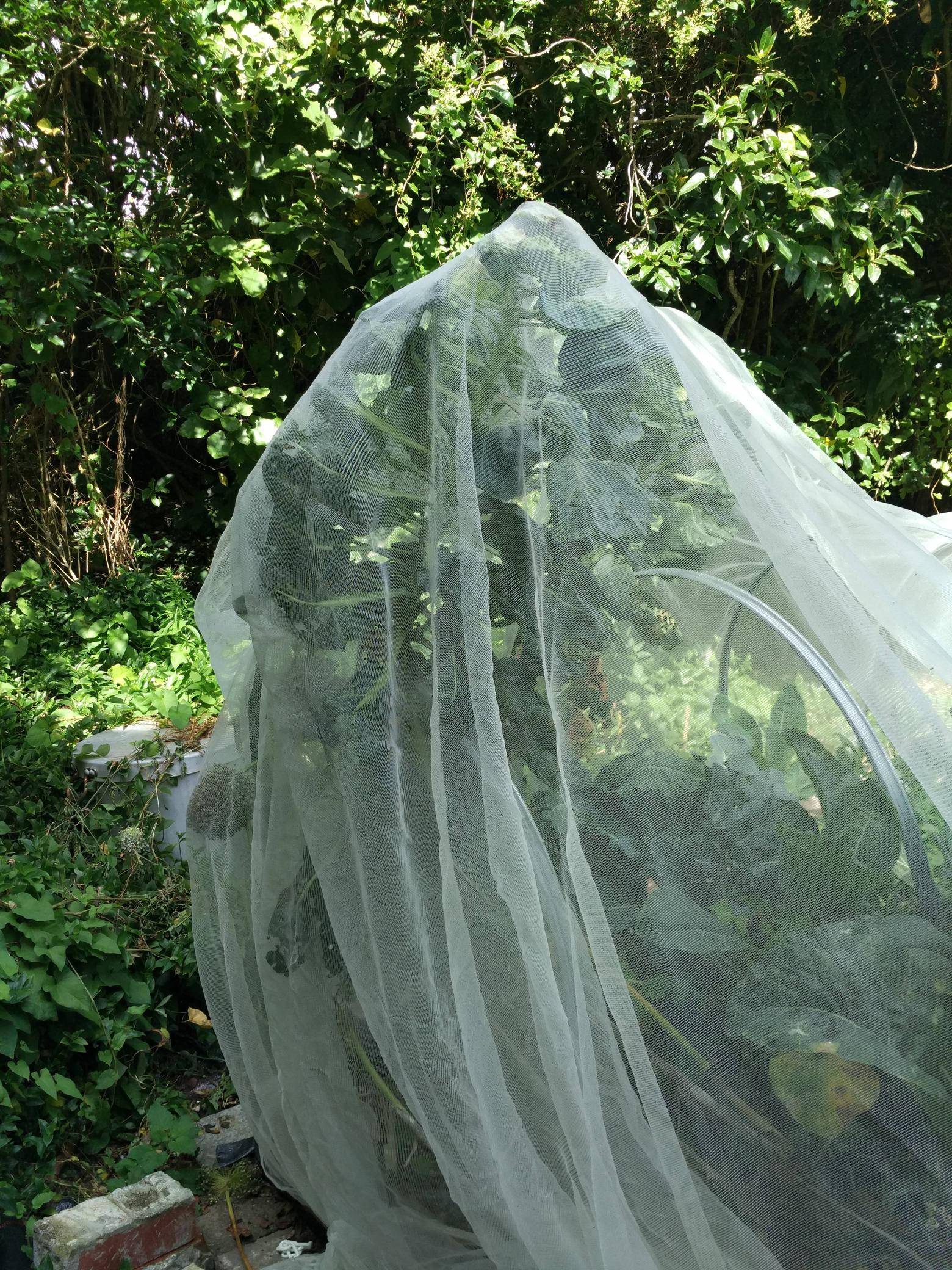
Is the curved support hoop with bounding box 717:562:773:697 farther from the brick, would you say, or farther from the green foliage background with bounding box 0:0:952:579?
the green foliage background with bounding box 0:0:952:579

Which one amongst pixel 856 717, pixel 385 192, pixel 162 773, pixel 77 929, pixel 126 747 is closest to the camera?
pixel 856 717

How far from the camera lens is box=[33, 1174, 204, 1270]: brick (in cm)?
197

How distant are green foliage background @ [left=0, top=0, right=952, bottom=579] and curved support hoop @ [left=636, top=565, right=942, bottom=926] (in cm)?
357

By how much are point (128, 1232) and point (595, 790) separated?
4.68 feet

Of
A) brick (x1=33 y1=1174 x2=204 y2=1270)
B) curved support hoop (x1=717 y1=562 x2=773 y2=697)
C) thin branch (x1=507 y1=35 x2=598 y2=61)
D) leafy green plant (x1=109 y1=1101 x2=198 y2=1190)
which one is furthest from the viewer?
thin branch (x1=507 y1=35 x2=598 y2=61)

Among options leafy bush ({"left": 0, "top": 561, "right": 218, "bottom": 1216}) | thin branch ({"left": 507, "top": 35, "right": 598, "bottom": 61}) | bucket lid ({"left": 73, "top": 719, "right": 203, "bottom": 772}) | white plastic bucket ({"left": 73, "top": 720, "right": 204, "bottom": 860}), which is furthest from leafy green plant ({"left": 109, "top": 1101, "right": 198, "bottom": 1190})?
thin branch ({"left": 507, "top": 35, "right": 598, "bottom": 61})

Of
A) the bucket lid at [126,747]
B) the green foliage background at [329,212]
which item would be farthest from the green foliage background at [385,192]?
the bucket lid at [126,747]

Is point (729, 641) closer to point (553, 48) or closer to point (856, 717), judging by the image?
point (856, 717)

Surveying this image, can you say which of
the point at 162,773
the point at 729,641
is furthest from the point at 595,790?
the point at 162,773

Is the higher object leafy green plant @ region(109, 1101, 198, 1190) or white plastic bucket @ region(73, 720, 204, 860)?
white plastic bucket @ region(73, 720, 204, 860)

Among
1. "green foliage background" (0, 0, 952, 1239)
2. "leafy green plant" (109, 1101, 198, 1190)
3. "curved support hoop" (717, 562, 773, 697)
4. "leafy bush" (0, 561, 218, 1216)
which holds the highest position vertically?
"green foliage background" (0, 0, 952, 1239)

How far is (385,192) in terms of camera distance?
4.76 meters

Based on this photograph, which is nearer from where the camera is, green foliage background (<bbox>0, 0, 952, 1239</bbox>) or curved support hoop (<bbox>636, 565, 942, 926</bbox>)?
curved support hoop (<bbox>636, 565, 942, 926</bbox>)

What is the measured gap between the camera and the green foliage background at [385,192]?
4426 mm
